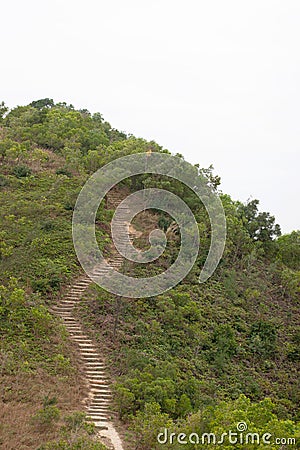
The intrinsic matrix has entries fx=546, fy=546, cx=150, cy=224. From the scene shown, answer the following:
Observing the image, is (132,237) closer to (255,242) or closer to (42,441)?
(255,242)

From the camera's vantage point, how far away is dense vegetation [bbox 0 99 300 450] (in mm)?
8727

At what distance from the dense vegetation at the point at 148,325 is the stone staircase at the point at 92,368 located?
258 millimetres

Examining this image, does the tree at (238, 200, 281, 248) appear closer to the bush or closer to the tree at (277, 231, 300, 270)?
the tree at (277, 231, 300, 270)

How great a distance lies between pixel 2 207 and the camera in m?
17.8

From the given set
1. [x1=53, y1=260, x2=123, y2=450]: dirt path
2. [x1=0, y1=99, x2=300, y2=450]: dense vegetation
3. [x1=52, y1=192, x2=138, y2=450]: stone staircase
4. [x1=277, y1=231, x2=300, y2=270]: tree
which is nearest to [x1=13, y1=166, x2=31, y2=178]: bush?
[x1=0, y1=99, x2=300, y2=450]: dense vegetation

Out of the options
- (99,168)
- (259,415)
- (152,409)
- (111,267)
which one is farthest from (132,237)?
(259,415)

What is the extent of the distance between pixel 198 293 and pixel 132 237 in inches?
129

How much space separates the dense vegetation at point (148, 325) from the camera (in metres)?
8.73

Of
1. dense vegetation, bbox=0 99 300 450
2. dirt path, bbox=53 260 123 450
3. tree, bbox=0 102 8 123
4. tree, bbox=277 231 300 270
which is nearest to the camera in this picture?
dense vegetation, bbox=0 99 300 450

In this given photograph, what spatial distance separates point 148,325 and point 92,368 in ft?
7.05

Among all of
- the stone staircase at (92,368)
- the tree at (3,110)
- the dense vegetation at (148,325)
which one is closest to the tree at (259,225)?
the dense vegetation at (148,325)

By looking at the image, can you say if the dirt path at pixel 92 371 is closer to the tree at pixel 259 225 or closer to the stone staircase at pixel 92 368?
the stone staircase at pixel 92 368

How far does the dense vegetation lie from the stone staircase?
0.85 feet

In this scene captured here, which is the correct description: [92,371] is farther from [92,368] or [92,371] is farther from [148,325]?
[148,325]
